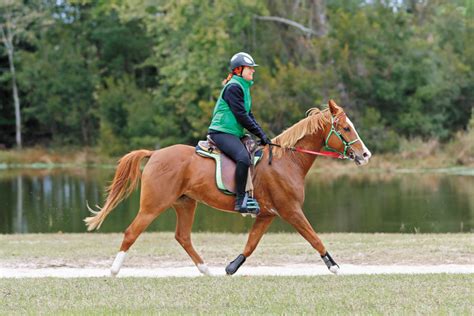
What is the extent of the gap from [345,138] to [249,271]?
2.13m

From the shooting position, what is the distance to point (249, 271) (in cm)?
1190

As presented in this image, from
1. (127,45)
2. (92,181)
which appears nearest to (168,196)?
(92,181)

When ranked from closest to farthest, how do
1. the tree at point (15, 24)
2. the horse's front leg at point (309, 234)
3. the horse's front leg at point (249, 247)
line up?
the horse's front leg at point (309, 234)
the horse's front leg at point (249, 247)
the tree at point (15, 24)

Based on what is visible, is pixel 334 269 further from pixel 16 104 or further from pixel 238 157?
pixel 16 104

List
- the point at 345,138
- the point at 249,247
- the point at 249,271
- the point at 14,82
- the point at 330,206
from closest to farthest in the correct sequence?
the point at 249,247 → the point at 345,138 → the point at 249,271 → the point at 330,206 → the point at 14,82

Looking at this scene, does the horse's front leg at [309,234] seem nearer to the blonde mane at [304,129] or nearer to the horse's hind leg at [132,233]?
the blonde mane at [304,129]

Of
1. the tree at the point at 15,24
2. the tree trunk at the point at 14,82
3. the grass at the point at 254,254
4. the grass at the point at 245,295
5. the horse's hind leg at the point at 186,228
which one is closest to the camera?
the grass at the point at 245,295

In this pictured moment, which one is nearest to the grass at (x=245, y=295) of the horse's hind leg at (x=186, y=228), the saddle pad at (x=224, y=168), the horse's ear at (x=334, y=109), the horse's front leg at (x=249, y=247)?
the horse's front leg at (x=249, y=247)

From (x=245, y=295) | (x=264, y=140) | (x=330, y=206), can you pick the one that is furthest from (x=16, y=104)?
(x=245, y=295)

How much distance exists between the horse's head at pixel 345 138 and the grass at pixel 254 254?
2081 millimetres

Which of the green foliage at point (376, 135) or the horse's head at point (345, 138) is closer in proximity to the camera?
the horse's head at point (345, 138)

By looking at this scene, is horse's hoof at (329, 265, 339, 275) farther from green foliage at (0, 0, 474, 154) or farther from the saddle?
green foliage at (0, 0, 474, 154)

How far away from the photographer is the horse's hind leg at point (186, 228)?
11453 millimetres

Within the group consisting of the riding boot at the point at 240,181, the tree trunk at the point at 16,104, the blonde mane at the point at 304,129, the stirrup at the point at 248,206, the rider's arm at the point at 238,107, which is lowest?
the tree trunk at the point at 16,104
